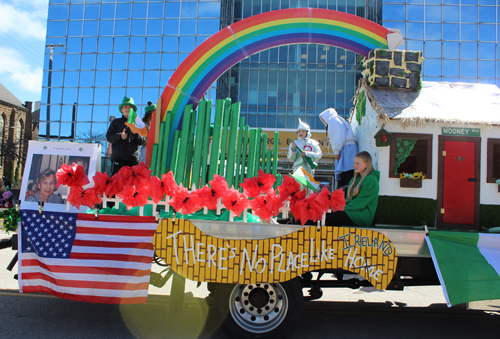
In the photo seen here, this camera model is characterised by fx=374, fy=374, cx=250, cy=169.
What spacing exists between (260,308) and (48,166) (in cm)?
407

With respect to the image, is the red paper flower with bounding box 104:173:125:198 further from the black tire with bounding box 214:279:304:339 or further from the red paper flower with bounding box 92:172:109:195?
the black tire with bounding box 214:279:304:339

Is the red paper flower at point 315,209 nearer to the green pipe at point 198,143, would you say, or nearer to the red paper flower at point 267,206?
the red paper flower at point 267,206

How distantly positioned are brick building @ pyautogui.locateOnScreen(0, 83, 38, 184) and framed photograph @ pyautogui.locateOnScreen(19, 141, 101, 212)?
3953 centimetres

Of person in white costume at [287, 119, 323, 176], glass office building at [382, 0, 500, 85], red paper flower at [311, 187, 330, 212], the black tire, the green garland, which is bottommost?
the black tire

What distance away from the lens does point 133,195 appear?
12.3 feet

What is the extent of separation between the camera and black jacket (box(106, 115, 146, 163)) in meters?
5.73

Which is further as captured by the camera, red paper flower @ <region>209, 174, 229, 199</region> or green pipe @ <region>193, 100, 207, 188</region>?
green pipe @ <region>193, 100, 207, 188</region>

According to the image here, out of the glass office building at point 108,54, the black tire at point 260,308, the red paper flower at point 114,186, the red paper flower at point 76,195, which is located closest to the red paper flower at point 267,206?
the black tire at point 260,308

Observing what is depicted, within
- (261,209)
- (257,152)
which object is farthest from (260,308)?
(257,152)

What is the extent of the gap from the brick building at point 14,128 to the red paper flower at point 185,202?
4252 cm

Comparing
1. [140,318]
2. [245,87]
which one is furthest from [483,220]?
[245,87]

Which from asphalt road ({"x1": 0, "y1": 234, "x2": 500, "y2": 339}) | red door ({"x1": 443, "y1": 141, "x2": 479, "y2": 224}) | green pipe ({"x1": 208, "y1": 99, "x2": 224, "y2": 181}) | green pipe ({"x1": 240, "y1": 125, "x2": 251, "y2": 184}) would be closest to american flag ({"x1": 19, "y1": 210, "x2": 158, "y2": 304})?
asphalt road ({"x1": 0, "y1": 234, "x2": 500, "y2": 339})

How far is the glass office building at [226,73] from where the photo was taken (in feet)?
87.9

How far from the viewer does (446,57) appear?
87.9 ft
